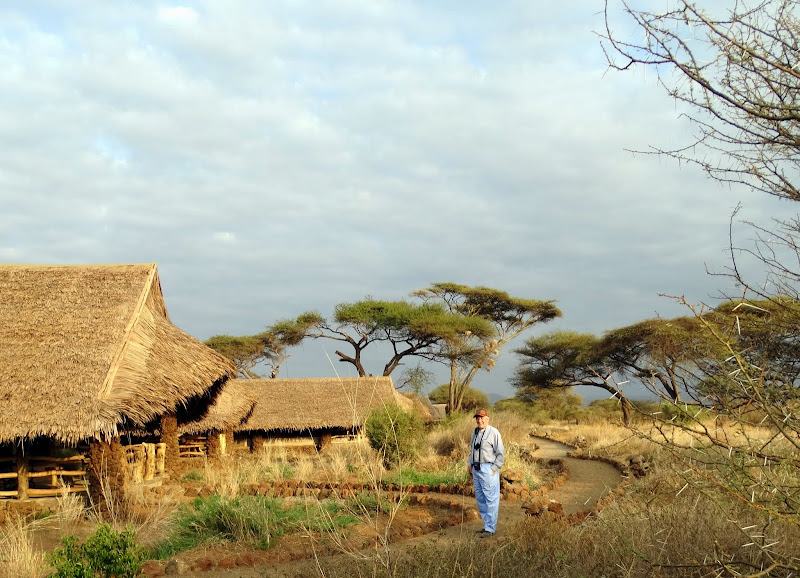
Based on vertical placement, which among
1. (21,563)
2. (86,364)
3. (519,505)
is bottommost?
(519,505)

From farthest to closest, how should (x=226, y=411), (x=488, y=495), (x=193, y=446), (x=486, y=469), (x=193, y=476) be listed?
(x=193, y=446) → (x=226, y=411) → (x=193, y=476) → (x=486, y=469) → (x=488, y=495)

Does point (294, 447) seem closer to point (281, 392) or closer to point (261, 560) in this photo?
point (281, 392)

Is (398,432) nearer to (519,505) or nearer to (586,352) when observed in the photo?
(519,505)

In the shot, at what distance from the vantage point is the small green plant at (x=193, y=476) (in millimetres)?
14745

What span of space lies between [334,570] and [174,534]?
3.33 metres

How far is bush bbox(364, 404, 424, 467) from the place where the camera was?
1420cm

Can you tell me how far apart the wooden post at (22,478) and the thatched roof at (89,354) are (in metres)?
1.56

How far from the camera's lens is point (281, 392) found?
2367 centimetres

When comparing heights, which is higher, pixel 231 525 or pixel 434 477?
pixel 231 525

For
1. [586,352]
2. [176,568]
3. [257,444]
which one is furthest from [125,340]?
[586,352]

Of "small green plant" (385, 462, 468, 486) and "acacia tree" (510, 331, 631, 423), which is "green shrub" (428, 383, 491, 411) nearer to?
"acacia tree" (510, 331, 631, 423)

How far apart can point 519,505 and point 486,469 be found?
2.81 metres

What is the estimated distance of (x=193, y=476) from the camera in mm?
15219

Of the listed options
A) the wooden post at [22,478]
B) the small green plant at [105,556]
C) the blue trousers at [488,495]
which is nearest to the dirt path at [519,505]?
the blue trousers at [488,495]
